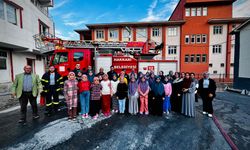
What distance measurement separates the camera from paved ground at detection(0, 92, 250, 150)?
2.97m

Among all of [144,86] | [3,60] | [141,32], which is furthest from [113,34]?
[144,86]

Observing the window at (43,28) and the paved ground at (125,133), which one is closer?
the paved ground at (125,133)

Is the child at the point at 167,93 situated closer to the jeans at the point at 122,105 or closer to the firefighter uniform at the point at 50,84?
the jeans at the point at 122,105

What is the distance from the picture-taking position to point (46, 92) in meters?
4.63

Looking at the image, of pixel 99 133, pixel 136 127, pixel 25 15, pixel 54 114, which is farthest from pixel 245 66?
pixel 25 15

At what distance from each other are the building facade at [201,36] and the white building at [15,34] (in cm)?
1174

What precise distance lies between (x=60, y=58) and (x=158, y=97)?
242 inches

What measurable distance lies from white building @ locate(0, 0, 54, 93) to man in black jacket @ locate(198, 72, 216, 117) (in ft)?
42.6

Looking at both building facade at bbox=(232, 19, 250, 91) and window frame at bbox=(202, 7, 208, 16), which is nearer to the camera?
building facade at bbox=(232, 19, 250, 91)

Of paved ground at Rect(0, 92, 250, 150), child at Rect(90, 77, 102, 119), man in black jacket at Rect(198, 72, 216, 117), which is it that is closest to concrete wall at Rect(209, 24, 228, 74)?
paved ground at Rect(0, 92, 250, 150)

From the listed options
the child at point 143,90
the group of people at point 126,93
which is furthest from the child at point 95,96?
the child at point 143,90

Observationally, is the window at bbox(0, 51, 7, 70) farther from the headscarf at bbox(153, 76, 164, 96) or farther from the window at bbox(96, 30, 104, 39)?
the headscarf at bbox(153, 76, 164, 96)

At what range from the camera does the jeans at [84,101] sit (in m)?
4.40

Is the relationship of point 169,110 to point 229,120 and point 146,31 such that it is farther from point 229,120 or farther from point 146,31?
point 146,31
